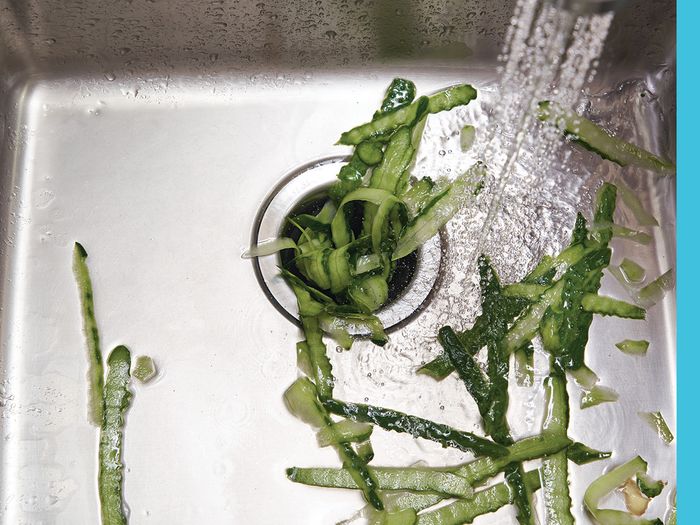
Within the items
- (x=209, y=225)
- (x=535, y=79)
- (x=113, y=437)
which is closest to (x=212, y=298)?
(x=209, y=225)

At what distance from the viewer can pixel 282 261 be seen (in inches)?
37.8

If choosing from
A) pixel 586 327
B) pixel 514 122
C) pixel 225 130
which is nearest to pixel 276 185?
pixel 225 130

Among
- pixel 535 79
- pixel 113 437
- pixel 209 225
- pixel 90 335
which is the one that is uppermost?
pixel 535 79

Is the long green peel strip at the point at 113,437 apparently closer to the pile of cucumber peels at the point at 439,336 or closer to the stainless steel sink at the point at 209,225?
the stainless steel sink at the point at 209,225

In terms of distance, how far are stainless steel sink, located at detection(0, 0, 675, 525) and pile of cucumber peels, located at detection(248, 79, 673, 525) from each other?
0.07 feet

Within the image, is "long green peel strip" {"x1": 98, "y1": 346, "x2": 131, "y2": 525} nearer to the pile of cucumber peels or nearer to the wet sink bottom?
the wet sink bottom

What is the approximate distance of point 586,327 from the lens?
0.93m

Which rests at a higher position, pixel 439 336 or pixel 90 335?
pixel 90 335

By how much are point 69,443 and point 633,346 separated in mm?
728

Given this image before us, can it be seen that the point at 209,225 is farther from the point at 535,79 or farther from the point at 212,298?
the point at 535,79

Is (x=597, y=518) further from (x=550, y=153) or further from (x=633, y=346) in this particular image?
(x=550, y=153)

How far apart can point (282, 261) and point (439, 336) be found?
0.23 m

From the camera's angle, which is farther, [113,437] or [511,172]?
[511,172]

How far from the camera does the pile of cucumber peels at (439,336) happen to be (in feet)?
2.90
